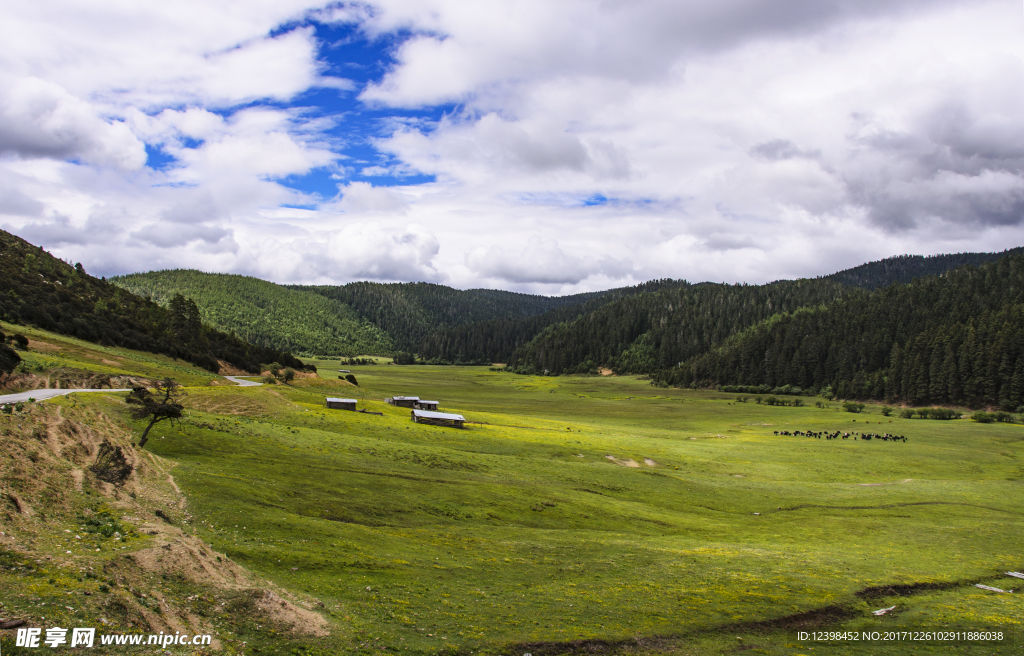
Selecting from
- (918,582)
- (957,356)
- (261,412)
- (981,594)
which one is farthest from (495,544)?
(957,356)

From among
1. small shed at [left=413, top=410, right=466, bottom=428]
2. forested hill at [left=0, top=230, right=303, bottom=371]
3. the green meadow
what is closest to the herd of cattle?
the green meadow

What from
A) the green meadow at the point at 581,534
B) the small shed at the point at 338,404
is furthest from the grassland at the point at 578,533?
the small shed at the point at 338,404

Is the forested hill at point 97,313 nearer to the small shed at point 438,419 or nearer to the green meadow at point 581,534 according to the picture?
the green meadow at point 581,534

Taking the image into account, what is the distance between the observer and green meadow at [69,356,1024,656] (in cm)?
2011

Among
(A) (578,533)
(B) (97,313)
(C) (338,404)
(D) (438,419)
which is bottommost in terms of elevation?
(A) (578,533)

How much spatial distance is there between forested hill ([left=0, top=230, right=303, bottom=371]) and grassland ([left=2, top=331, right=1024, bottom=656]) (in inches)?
1596

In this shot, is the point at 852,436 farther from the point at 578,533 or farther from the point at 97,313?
the point at 97,313

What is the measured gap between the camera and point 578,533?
33969mm

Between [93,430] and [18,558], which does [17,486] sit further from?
[93,430]

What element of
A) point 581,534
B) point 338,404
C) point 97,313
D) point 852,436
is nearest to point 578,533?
point 581,534

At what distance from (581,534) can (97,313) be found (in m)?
98.6

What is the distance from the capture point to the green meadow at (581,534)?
66.0ft

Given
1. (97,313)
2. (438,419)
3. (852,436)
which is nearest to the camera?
(438,419)

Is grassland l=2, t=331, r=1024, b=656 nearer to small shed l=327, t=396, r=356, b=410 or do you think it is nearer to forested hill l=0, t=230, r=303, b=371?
small shed l=327, t=396, r=356, b=410
